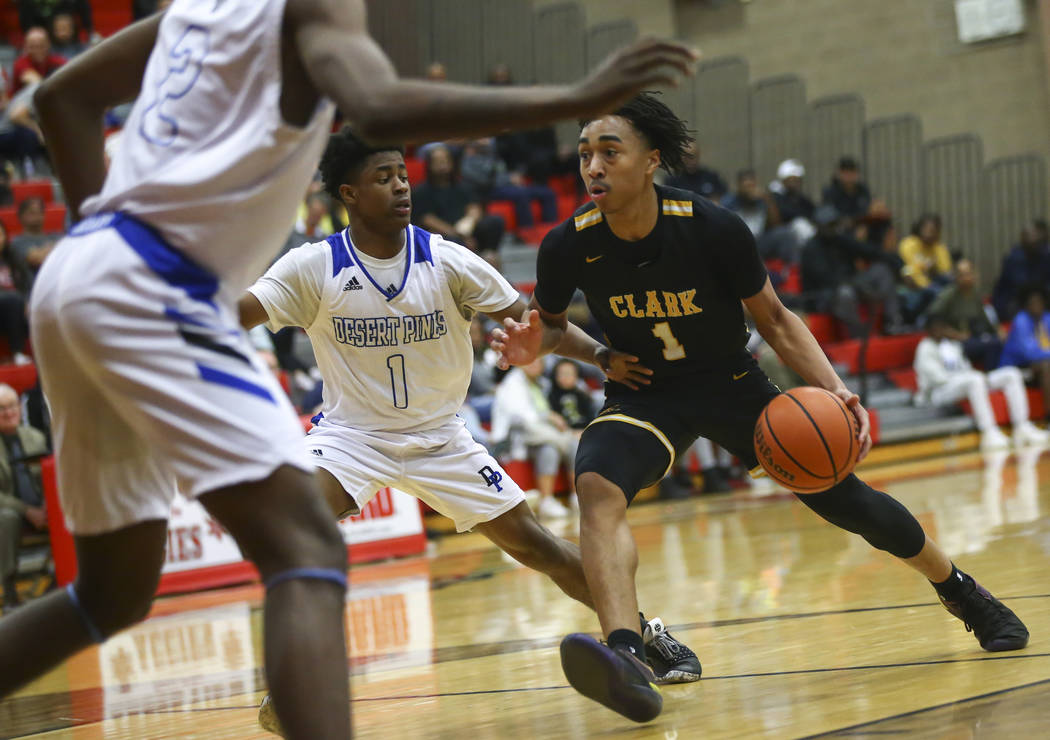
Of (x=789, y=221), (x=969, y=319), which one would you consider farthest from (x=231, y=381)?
(x=789, y=221)

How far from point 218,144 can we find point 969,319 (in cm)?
1476

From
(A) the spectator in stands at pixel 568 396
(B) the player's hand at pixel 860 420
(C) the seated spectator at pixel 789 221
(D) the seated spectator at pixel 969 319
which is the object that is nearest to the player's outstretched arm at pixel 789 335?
(B) the player's hand at pixel 860 420

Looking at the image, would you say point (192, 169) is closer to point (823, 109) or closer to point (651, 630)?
point (651, 630)

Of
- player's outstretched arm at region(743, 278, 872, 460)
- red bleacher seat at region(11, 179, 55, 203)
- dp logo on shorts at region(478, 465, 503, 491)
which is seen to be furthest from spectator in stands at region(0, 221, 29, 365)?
player's outstretched arm at region(743, 278, 872, 460)

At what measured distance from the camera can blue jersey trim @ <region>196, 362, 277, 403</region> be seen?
7.98 feet

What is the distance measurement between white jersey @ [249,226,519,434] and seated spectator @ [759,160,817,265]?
38.7ft

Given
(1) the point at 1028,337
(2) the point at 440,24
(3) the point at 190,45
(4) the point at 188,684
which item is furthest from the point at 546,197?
(3) the point at 190,45

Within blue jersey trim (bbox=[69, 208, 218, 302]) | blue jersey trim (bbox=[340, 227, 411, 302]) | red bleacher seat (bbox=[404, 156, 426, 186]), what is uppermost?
red bleacher seat (bbox=[404, 156, 426, 186])

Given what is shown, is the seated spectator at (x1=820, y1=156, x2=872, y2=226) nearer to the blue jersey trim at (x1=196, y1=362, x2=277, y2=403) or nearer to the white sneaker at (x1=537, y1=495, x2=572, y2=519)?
the white sneaker at (x1=537, y1=495, x2=572, y2=519)

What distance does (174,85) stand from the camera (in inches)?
100

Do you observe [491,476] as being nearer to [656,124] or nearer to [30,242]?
[656,124]

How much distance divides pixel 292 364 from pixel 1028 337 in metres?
9.29

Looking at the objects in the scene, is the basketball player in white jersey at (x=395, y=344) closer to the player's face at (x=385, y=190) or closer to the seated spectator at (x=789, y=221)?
the player's face at (x=385, y=190)

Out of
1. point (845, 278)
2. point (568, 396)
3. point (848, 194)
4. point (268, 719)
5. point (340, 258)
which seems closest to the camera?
point (268, 719)
